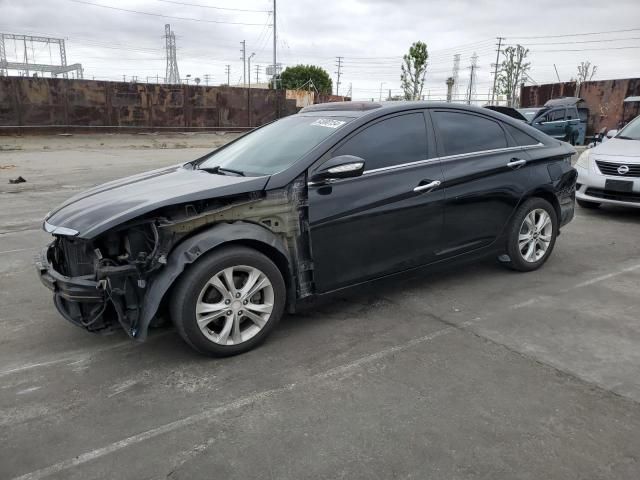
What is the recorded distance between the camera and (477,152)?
183 inches

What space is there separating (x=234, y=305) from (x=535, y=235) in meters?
3.18

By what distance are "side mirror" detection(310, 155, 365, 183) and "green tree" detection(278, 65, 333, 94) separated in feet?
237

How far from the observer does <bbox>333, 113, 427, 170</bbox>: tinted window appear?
398cm

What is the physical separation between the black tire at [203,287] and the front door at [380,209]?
379mm

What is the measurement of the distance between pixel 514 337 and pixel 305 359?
4.95 feet

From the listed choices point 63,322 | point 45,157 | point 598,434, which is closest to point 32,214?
point 63,322

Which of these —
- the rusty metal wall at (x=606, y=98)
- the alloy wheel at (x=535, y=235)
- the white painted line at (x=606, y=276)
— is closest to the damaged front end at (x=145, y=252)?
the alloy wheel at (x=535, y=235)

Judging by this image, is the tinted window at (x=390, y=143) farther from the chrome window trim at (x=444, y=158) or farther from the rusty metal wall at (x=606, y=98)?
the rusty metal wall at (x=606, y=98)

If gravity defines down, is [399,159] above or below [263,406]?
above

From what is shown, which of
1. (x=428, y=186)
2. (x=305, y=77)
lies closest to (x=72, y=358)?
(x=428, y=186)

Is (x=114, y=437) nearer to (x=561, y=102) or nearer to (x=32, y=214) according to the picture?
(x=32, y=214)

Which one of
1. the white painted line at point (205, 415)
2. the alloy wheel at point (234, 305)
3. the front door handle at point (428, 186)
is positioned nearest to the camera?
the white painted line at point (205, 415)

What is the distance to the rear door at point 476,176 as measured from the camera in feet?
14.6

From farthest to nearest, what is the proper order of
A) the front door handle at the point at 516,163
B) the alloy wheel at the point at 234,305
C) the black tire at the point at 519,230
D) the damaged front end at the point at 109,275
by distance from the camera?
the black tire at the point at 519,230, the front door handle at the point at 516,163, the alloy wheel at the point at 234,305, the damaged front end at the point at 109,275
